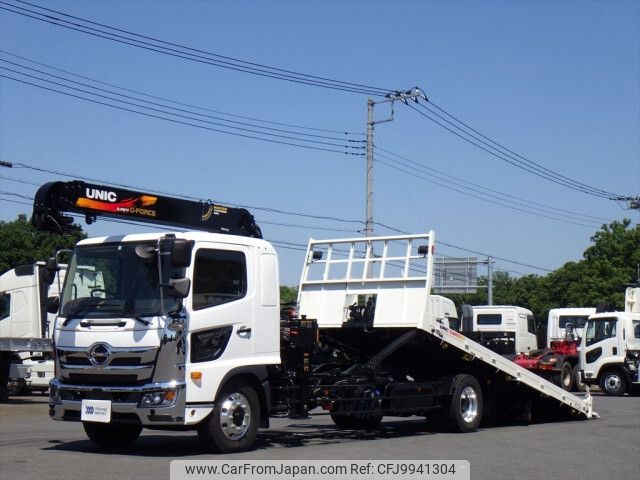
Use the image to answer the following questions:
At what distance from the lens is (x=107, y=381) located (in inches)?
458

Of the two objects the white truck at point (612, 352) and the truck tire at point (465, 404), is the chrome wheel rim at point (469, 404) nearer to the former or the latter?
the truck tire at point (465, 404)

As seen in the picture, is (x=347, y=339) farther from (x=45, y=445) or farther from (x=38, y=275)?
(x=38, y=275)

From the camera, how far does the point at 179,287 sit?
1122cm

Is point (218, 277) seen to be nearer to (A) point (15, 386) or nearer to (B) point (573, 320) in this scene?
(A) point (15, 386)

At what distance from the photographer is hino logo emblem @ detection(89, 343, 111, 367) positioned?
11.5 meters

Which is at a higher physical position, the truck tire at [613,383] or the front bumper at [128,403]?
the front bumper at [128,403]

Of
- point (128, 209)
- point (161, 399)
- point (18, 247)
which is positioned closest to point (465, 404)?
point (161, 399)

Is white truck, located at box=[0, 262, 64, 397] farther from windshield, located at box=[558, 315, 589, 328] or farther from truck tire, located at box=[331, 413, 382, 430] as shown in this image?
windshield, located at box=[558, 315, 589, 328]

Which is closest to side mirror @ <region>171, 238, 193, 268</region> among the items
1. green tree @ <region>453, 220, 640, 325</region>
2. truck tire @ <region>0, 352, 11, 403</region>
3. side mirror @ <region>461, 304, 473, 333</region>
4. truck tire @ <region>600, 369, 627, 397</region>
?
side mirror @ <region>461, 304, 473, 333</region>

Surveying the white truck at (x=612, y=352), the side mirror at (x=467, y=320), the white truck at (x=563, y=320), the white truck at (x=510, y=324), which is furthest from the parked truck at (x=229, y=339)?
the white truck at (x=563, y=320)

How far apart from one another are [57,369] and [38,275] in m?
13.6

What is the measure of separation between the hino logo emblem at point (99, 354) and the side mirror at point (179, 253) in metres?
1.31

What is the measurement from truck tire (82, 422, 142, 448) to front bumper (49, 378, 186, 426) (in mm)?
793

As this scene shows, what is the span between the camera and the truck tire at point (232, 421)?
38.3ft
